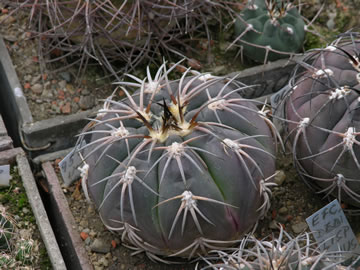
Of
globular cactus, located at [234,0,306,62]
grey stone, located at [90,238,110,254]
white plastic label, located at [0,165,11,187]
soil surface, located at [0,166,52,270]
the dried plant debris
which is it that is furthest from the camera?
globular cactus, located at [234,0,306,62]

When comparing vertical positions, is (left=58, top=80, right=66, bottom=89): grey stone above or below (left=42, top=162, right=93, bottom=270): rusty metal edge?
above

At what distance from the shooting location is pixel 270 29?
2.06 m

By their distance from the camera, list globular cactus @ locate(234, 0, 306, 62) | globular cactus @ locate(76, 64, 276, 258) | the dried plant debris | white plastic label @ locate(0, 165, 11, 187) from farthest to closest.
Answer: globular cactus @ locate(234, 0, 306, 62), the dried plant debris, white plastic label @ locate(0, 165, 11, 187), globular cactus @ locate(76, 64, 276, 258)

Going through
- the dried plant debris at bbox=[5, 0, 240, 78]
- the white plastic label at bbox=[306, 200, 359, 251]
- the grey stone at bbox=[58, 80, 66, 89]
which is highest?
the dried plant debris at bbox=[5, 0, 240, 78]

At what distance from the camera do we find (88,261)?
1.60 metres

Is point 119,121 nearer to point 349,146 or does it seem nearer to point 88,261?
point 88,261

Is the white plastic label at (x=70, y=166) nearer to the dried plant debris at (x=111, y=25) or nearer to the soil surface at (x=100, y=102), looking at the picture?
the soil surface at (x=100, y=102)

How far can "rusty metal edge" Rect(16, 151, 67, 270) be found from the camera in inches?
61.9

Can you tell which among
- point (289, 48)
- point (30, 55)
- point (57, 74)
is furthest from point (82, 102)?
point (289, 48)

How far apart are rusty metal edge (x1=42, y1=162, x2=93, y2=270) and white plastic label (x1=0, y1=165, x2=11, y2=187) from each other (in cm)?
13

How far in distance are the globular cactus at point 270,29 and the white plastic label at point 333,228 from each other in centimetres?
75

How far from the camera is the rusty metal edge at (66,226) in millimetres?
1616

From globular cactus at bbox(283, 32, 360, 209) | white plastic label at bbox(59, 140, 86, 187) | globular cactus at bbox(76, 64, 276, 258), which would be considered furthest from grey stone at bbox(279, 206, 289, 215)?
white plastic label at bbox(59, 140, 86, 187)

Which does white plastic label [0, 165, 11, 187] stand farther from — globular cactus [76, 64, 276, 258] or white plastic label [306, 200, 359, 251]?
white plastic label [306, 200, 359, 251]
